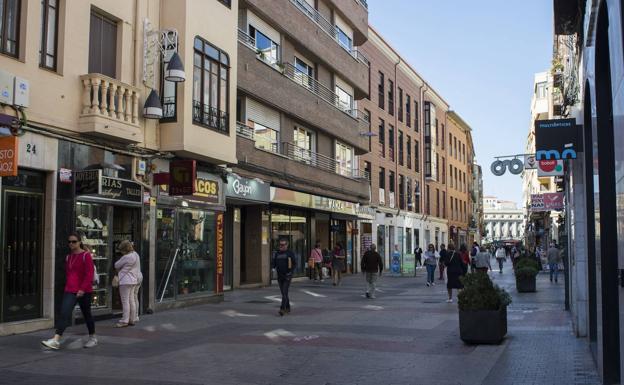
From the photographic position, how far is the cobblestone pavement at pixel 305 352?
8148 millimetres

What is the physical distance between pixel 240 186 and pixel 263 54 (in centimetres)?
537

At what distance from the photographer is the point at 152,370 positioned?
859 centimetres

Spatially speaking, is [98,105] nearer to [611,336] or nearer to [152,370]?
[152,370]

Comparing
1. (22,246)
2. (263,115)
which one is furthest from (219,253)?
(22,246)

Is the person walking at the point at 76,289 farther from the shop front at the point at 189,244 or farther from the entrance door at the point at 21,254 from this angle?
the shop front at the point at 189,244

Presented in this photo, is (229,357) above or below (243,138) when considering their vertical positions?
below

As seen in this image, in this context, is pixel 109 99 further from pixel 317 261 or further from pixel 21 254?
pixel 317 261

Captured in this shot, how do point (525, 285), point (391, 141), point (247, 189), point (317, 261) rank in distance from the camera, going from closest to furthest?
point (247, 189) < point (525, 285) < point (317, 261) < point (391, 141)

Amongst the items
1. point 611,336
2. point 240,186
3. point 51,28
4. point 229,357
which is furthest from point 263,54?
point 611,336

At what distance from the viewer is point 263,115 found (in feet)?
76.8

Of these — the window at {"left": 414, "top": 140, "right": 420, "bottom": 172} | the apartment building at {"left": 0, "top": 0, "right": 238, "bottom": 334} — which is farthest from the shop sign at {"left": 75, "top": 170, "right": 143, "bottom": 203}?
the window at {"left": 414, "top": 140, "right": 420, "bottom": 172}

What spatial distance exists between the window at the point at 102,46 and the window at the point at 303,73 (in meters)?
12.0

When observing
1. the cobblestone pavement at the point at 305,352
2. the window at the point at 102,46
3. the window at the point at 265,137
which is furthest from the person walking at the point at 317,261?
the window at the point at 102,46

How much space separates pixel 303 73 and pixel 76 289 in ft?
59.7
